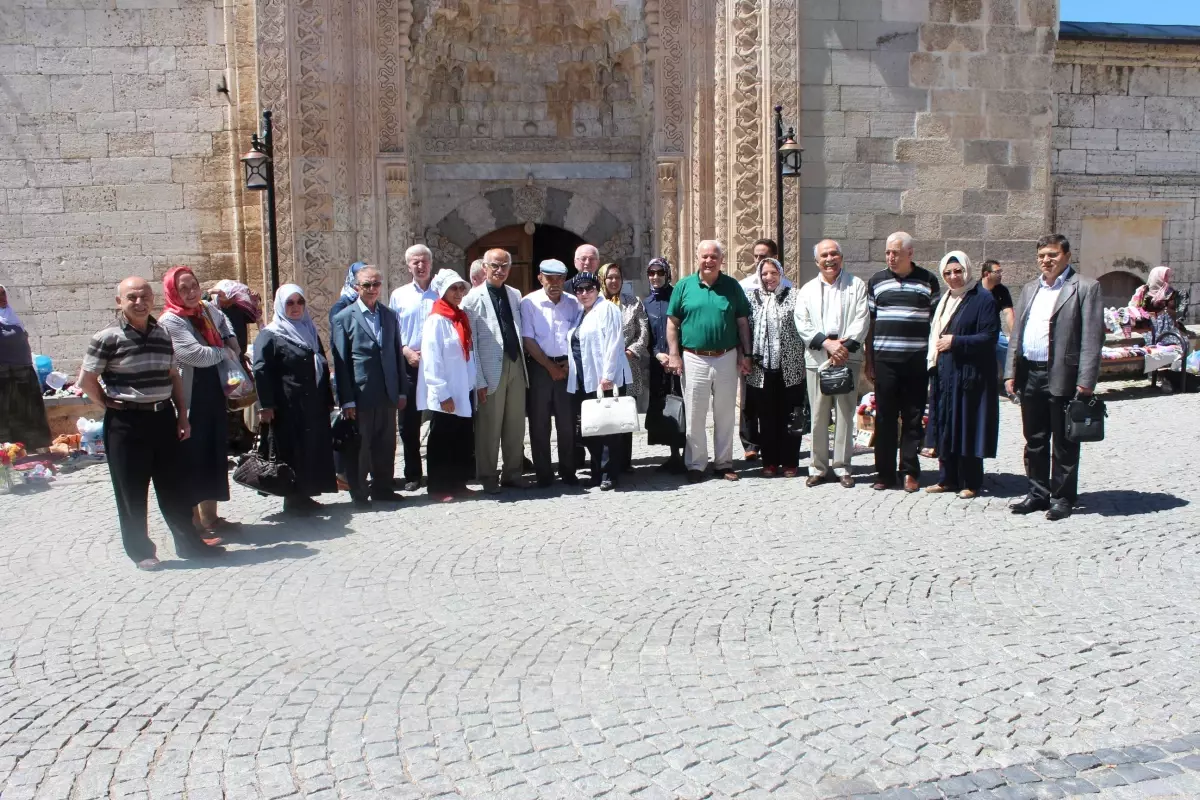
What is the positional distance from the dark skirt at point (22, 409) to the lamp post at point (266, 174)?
8.10 feet

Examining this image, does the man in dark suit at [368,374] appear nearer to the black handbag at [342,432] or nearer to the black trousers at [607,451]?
the black handbag at [342,432]

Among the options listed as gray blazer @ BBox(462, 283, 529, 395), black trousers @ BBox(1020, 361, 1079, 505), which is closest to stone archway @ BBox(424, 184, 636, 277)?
gray blazer @ BBox(462, 283, 529, 395)

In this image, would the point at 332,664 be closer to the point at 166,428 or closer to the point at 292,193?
the point at 166,428

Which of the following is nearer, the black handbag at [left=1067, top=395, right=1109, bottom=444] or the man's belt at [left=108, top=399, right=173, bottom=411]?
the man's belt at [left=108, top=399, right=173, bottom=411]

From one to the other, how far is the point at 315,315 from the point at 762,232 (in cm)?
472

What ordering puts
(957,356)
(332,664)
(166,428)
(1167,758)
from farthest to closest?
(957,356) < (166,428) < (332,664) < (1167,758)

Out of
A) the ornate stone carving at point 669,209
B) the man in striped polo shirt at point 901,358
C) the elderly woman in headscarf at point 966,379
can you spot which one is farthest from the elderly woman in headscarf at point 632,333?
the ornate stone carving at point 669,209

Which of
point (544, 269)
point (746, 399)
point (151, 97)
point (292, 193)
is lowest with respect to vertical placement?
point (746, 399)

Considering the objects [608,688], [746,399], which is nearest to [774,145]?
[746,399]

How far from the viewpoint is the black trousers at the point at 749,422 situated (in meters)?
7.87

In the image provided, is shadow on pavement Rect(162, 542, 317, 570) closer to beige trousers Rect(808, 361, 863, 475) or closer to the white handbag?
the white handbag

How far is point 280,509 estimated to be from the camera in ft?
22.9

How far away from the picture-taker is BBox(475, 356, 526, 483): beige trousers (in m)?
7.41

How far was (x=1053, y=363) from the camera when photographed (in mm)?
6270
